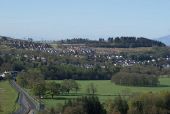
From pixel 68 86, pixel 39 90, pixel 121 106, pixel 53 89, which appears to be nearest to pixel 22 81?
pixel 68 86

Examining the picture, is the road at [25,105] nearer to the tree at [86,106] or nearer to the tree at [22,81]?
the tree at [86,106]

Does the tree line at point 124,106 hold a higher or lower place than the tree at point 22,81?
higher

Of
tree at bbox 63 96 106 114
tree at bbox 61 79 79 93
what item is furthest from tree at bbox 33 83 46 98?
tree at bbox 63 96 106 114

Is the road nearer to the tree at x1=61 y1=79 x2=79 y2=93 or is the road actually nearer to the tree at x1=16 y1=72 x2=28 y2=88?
the tree at x1=61 y1=79 x2=79 y2=93

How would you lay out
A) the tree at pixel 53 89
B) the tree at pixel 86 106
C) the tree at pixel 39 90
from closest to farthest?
the tree at pixel 86 106
the tree at pixel 39 90
the tree at pixel 53 89

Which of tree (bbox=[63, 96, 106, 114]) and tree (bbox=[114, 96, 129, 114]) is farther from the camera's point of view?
tree (bbox=[114, 96, 129, 114])

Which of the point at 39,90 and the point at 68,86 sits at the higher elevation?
the point at 39,90

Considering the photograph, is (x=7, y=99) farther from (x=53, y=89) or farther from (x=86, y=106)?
(x=86, y=106)

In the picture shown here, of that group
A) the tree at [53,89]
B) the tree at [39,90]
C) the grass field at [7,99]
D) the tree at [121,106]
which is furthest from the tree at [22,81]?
the tree at [121,106]

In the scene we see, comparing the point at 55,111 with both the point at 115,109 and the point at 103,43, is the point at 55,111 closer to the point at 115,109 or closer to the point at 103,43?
the point at 115,109
